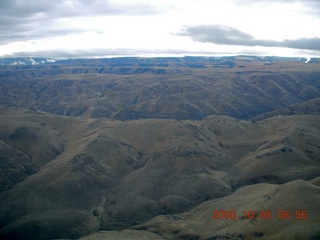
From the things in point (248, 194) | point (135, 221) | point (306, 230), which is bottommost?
point (135, 221)

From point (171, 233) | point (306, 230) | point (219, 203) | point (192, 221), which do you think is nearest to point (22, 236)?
point (171, 233)

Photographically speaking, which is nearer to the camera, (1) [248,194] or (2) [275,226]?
(2) [275,226]

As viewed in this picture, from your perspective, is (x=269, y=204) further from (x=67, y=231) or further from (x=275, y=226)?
(x=67, y=231)

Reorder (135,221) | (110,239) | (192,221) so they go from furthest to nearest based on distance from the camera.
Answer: (135,221)
(192,221)
(110,239)

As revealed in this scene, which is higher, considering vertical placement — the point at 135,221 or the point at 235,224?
the point at 235,224
